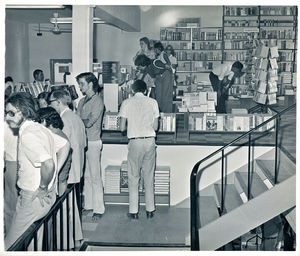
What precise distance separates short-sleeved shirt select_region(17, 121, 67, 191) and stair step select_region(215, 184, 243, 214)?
289cm

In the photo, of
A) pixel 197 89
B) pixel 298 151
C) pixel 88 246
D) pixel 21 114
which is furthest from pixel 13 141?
pixel 197 89

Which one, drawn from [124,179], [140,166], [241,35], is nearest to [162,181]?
[124,179]

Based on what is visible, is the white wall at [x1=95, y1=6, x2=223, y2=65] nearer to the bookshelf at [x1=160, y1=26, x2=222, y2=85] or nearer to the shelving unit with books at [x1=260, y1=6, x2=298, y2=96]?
the bookshelf at [x1=160, y1=26, x2=222, y2=85]

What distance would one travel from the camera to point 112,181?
6.71 m

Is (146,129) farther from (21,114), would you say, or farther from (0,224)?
(0,224)

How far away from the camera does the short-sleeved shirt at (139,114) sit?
5723 mm

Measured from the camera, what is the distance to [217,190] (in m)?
6.61

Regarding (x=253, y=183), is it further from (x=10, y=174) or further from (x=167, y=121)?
(x=10, y=174)

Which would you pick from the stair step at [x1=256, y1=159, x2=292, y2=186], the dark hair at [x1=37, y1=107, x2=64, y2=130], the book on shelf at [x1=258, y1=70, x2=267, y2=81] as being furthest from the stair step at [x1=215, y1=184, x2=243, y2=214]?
the book on shelf at [x1=258, y1=70, x2=267, y2=81]

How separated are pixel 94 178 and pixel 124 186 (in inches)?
34.8

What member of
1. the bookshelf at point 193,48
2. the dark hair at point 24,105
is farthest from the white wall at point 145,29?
the dark hair at point 24,105

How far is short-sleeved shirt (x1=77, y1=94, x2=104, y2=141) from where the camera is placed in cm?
570

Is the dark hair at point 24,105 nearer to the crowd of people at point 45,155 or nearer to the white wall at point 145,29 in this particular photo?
the crowd of people at point 45,155
